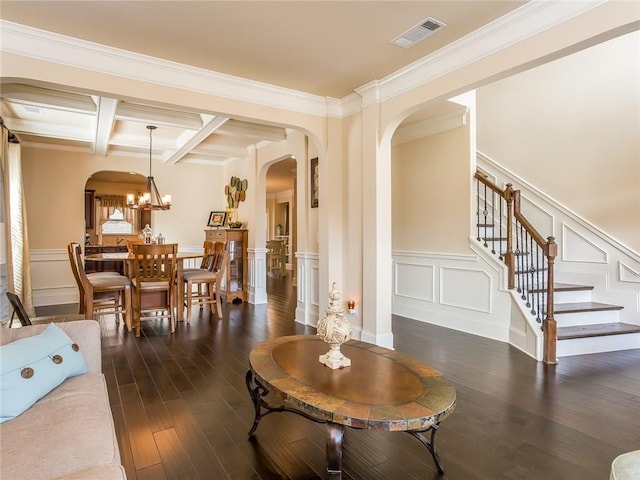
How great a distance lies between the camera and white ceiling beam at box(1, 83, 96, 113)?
387 cm

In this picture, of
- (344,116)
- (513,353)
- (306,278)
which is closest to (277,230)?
(306,278)

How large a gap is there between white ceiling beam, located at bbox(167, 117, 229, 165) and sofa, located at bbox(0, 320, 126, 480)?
3351mm

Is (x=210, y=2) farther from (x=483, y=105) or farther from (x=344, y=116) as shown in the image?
(x=483, y=105)

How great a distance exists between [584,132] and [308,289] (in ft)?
13.0

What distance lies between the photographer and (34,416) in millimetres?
1429

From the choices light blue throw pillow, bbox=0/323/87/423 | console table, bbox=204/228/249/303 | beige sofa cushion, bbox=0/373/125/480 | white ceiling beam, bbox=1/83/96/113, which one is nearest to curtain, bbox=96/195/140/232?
console table, bbox=204/228/249/303

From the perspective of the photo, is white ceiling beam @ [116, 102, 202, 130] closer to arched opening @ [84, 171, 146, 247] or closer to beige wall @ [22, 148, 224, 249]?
beige wall @ [22, 148, 224, 249]

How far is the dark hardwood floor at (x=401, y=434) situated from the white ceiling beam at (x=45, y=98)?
9.25 ft

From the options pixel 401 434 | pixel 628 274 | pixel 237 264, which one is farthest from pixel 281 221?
pixel 401 434

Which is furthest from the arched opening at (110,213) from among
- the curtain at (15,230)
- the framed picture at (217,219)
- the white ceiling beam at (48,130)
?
the curtain at (15,230)

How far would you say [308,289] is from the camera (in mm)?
5059

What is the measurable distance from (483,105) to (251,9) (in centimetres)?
442

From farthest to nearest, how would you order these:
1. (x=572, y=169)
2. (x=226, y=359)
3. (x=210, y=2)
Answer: (x=572, y=169) → (x=226, y=359) → (x=210, y=2)

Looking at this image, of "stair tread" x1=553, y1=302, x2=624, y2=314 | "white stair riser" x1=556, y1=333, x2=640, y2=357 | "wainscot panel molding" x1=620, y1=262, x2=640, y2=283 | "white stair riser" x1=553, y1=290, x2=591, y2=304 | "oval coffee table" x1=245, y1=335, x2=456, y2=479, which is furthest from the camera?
"white stair riser" x1=553, y1=290, x2=591, y2=304
